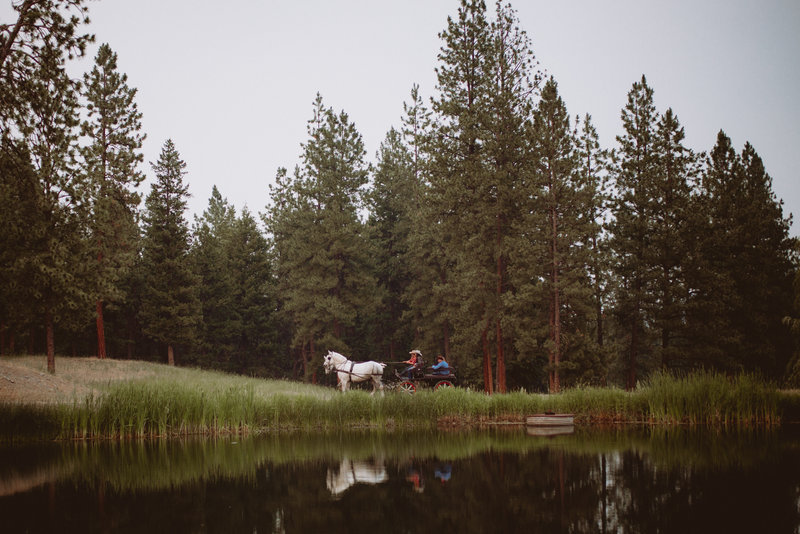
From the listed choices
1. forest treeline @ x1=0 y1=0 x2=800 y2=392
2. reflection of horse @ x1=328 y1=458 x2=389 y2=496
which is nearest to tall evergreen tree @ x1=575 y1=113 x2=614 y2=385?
forest treeline @ x1=0 y1=0 x2=800 y2=392

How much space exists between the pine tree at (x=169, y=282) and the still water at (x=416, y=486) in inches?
1157

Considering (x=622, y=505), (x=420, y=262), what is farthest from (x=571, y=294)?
(x=622, y=505)

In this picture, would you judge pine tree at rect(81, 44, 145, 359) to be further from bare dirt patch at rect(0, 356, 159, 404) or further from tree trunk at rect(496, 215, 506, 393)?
tree trunk at rect(496, 215, 506, 393)

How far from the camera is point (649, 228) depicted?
33.8m

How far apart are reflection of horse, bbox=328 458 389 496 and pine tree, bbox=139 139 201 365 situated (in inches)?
1359

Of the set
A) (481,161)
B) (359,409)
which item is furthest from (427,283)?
(359,409)

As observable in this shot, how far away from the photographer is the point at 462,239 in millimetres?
31188

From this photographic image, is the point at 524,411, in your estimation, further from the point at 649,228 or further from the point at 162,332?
the point at 162,332

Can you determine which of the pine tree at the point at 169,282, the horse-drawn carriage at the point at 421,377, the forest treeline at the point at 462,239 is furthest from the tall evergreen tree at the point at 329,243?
the horse-drawn carriage at the point at 421,377

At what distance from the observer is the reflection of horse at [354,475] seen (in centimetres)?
943

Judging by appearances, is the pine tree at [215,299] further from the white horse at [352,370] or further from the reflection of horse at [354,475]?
the reflection of horse at [354,475]

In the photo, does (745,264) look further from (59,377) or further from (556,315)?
(59,377)

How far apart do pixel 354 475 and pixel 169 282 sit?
124ft

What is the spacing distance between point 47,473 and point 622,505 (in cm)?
1020
